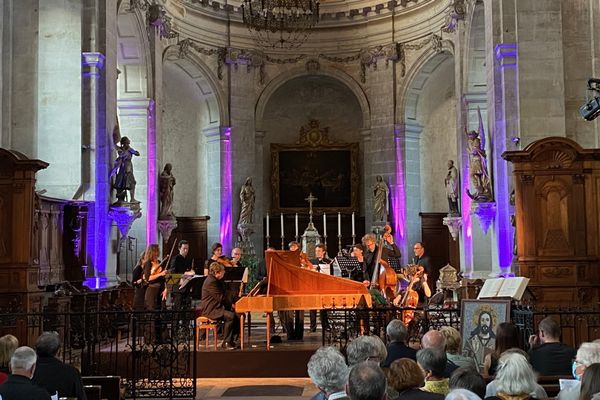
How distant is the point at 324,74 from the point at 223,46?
123 inches

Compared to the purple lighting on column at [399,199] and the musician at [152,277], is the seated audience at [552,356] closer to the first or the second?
the musician at [152,277]

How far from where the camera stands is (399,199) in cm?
2361

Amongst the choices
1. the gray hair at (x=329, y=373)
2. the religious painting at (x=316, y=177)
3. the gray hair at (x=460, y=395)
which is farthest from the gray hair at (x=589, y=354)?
the religious painting at (x=316, y=177)

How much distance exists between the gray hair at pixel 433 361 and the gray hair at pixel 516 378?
1.90 ft

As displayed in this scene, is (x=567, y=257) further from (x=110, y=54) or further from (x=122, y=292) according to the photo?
(x=110, y=54)

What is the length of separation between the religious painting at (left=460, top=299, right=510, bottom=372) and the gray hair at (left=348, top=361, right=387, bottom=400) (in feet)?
14.4

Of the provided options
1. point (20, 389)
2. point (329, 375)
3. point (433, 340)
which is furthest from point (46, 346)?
point (433, 340)

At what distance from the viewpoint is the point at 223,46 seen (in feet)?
78.8

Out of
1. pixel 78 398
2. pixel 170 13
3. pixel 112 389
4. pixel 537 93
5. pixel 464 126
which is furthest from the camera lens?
pixel 170 13

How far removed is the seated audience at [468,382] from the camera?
4.26 metres

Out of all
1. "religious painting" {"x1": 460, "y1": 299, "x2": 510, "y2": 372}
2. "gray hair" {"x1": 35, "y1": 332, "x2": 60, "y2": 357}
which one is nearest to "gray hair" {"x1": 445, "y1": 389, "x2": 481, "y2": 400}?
"gray hair" {"x1": 35, "y1": 332, "x2": 60, "y2": 357}

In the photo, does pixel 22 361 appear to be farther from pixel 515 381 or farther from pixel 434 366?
pixel 515 381

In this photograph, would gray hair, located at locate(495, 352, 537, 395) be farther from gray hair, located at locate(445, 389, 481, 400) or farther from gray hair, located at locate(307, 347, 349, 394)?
gray hair, located at locate(307, 347, 349, 394)

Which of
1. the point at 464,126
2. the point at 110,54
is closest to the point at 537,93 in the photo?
the point at 464,126
